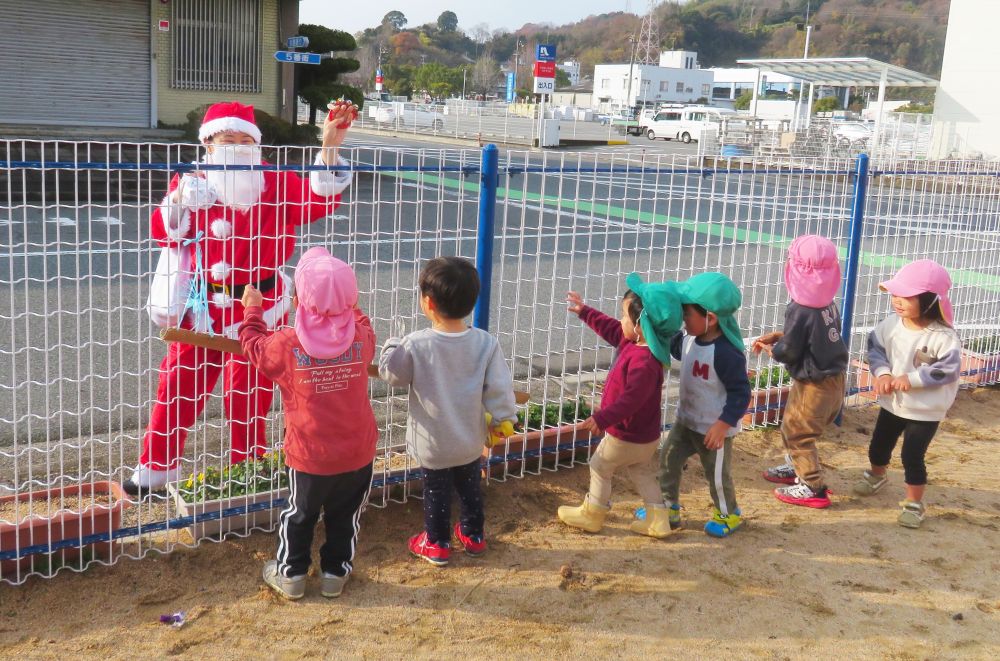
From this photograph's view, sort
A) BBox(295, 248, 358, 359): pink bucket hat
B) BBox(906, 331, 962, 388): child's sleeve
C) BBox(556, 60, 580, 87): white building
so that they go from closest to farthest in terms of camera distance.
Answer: BBox(295, 248, 358, 359): pink bucket hat < BBox(906, 331, 962, 388): child's sleeve < BBox(556, 60, 580, 87): white building

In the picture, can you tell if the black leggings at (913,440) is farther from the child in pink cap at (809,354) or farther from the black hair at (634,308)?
the black hair at (634,308)

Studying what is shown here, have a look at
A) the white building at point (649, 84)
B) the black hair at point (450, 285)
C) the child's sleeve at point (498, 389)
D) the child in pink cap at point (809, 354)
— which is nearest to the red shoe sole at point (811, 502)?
the child in pink cap at point (809, 354)

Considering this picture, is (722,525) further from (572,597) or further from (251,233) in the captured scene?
(251,233)

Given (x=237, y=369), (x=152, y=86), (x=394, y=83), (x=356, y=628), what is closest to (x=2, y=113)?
(x=152, y=86)

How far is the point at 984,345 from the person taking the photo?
6879 mm

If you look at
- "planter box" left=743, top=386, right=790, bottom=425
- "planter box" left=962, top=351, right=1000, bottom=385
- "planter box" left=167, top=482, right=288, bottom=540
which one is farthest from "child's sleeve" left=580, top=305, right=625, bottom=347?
"planter box" left=962, top=351, right=1000, bottom=385

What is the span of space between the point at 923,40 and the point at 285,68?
112m

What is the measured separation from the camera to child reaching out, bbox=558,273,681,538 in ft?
12.4

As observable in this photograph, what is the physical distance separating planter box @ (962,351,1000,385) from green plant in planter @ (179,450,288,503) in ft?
16.1

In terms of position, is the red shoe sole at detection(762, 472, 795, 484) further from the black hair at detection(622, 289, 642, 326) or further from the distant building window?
the distant building window

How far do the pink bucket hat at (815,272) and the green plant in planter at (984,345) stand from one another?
2971 mm

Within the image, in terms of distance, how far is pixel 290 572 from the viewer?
3.40 meters

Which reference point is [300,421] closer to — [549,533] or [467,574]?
[467,574]

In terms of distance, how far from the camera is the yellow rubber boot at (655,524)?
4102 millimetres
